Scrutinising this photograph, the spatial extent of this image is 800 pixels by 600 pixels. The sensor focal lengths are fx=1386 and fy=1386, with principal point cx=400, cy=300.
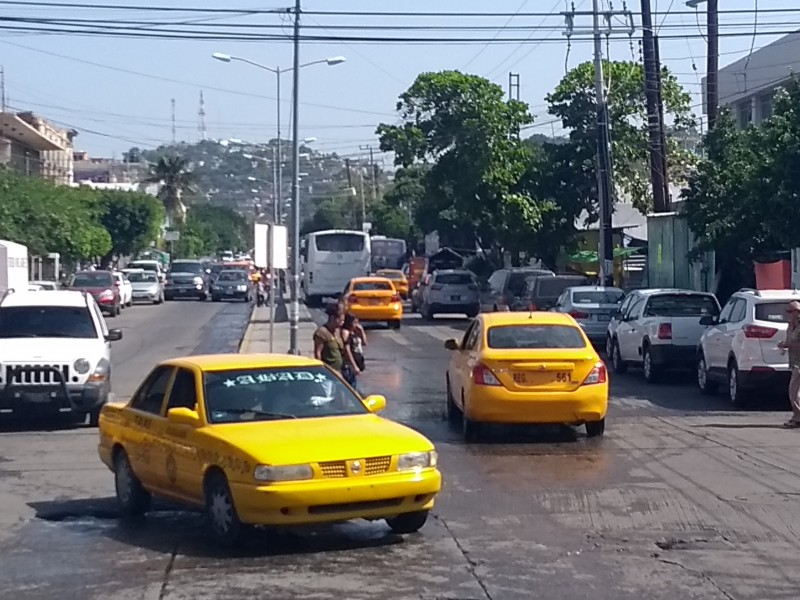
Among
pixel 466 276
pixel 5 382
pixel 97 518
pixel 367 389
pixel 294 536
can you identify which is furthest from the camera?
pixel 466 276

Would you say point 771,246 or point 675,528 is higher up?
point 771,246

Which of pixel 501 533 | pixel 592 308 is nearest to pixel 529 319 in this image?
pixel 501 533

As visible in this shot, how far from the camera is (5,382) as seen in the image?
17.9 metres

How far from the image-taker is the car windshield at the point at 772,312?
65.5 ft

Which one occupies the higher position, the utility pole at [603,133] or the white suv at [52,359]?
the utility pole at [603,133]

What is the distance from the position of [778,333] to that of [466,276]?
28540mm

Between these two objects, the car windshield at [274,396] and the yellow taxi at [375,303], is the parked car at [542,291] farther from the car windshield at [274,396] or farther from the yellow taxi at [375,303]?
the car windshield at [274,396]

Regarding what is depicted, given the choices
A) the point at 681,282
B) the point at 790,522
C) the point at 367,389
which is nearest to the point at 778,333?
the point at 367,389

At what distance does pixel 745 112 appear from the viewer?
5097 cm

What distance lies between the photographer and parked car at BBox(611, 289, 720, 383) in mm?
24375

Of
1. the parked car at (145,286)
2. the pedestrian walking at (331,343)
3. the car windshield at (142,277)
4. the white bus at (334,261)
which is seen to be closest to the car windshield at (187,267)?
the parked car at (145,286)

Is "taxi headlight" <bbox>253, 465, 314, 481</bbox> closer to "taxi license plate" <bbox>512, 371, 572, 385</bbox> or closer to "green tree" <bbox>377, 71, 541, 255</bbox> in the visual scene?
"taxi license plate" <bbox>512, 371, 572, 385</bbox>

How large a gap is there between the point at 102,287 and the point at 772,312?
34.1m

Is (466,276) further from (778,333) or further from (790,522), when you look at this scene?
(790,522)
